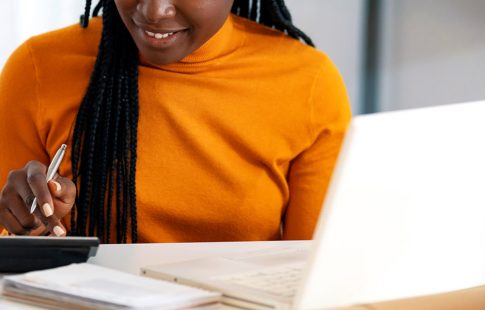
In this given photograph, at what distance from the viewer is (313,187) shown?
5.02ft

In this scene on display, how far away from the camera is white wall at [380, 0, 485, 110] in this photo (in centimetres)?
305

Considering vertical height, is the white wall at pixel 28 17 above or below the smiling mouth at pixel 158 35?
below

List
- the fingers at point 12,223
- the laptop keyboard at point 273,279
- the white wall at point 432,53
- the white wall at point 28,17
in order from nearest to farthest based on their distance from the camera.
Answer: the laptop keyboard at point 273,279, the fingers at point 12,223, the white wall at point 28,17, the white wall at point 432,53

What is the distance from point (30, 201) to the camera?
1221 millimetres

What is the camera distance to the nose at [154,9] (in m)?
1.34

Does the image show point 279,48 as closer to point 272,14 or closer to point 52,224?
point 272,14

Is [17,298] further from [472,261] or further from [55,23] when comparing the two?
[55,23]

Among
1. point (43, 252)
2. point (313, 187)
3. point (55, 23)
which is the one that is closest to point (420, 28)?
point (55, 23)

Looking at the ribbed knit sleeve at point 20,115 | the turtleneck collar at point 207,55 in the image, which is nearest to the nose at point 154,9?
the turtleneck collar at point 207,55

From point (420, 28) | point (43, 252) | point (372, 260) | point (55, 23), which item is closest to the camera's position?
point (372, 260)

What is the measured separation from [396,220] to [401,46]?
2568 mm

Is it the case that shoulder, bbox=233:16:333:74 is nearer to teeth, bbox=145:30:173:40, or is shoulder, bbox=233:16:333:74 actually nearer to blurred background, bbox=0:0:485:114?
teeth, bbox=145:30:173:40

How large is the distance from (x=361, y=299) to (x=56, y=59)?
823mm

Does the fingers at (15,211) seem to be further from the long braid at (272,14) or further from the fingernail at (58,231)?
the long braid at (272,14)
